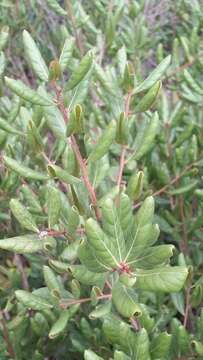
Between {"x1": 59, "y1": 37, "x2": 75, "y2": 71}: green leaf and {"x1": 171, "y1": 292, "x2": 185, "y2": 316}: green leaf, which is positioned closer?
{"x1": 59, "y1": 37, "x2": 75, "y2": 71}: green leaf

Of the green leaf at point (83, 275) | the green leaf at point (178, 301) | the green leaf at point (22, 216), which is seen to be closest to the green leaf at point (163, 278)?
the green leaf at point (83, 275)

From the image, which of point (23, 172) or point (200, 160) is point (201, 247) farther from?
point (23, 172)

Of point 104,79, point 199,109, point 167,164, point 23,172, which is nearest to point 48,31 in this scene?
point 199,109

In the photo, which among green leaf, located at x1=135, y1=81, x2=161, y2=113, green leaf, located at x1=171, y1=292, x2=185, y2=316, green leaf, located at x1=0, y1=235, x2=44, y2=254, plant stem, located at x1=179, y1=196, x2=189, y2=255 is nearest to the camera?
green leaf, located at x1=0, y1=235, x2=44, y2=254

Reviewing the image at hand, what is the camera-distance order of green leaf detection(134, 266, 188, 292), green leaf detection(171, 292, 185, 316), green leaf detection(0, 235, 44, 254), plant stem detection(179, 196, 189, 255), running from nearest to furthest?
green leaf detection(134, 266, 188, 292) < green leaf detection(0, 235, 44, 254) < green leaf detection(171, 292, 185, 316) < plant stem detection(179, 196, 189, 255)

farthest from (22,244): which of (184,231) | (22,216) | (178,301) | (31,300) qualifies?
(184,231)

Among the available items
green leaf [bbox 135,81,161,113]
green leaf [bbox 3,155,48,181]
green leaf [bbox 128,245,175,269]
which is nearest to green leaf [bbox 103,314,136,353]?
green leaf [bbox 128,245,175,269]

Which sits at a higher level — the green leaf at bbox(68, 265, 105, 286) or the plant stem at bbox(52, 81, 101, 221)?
the plant stem at bbox(52, 81, 101, 221)

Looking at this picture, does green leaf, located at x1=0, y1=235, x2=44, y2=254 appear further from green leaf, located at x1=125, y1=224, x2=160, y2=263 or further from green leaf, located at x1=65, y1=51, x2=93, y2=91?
green leaf, located at x1=65, y1=51, x2=93, y2=91
